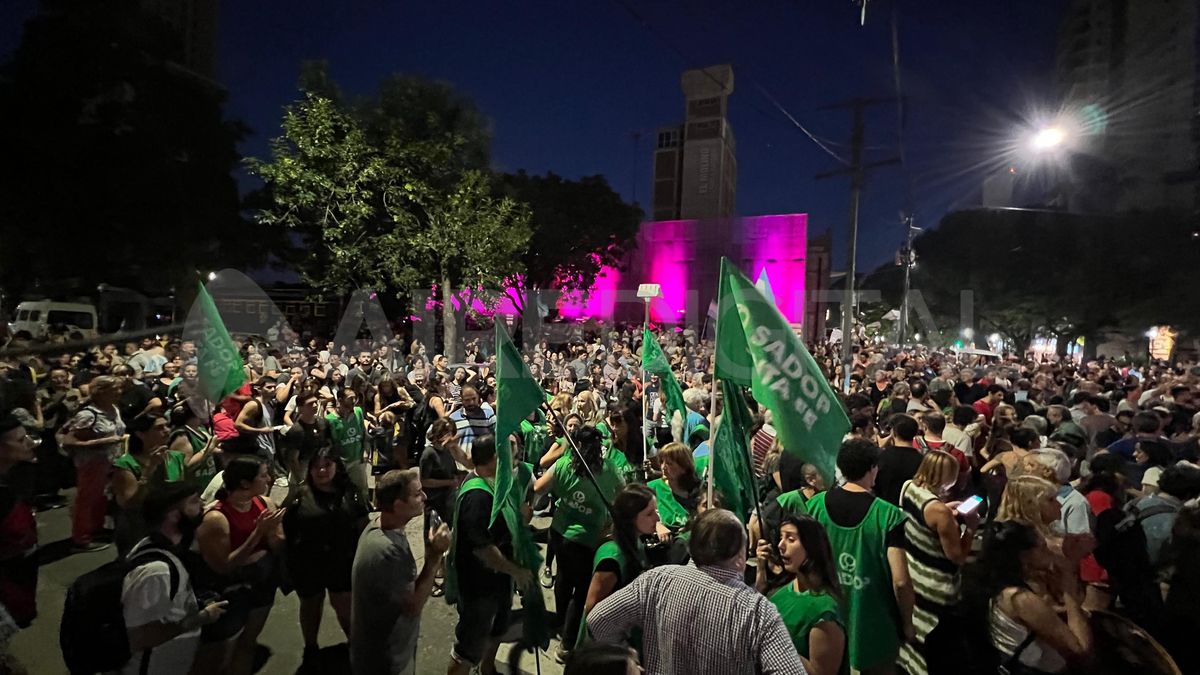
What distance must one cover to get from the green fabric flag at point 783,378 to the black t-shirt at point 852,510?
0.16 metres

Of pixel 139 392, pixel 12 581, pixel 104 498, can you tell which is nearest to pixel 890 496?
pixel 12 581

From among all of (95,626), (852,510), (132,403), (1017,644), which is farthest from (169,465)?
(1017,644)

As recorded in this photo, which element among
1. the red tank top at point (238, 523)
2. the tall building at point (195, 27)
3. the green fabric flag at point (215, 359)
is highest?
the tall building at point (195, 27)

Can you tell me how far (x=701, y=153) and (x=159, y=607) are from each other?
7007 cm

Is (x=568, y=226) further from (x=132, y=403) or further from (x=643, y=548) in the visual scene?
(x=643, y=548)

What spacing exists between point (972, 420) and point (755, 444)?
2.73 metres

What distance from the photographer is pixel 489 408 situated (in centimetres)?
743

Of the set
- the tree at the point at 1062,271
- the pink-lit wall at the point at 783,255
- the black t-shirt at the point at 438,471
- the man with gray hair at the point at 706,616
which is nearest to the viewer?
the man with gray hair at the point at 706,616

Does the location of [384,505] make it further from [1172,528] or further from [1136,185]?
[1136,185]

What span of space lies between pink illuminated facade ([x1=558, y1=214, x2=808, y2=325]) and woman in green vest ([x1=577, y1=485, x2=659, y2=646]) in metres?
42.9

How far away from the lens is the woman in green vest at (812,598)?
8.38ft

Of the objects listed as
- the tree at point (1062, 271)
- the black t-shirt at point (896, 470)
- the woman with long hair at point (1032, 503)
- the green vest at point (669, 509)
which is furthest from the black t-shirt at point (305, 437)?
the tree at point (1062, 271)

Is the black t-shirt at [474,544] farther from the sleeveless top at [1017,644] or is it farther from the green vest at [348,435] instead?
the green vest at [348,435]

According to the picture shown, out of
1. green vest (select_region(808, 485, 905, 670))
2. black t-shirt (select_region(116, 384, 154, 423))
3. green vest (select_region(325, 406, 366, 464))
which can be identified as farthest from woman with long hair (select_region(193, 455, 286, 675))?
black t-shirt (select_region(116, 384, 154, 423))
